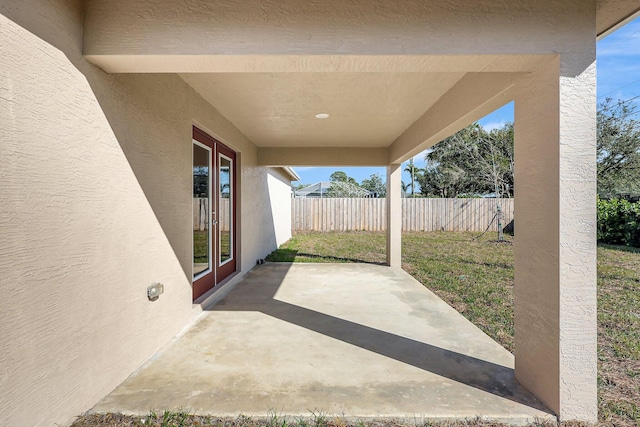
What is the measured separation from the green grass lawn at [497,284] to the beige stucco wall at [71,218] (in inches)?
141

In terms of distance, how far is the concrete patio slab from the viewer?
7.30ft

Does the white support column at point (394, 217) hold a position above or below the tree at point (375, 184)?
below

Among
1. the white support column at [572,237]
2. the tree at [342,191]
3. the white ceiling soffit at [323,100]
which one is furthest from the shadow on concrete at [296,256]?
the tree at [342,191]

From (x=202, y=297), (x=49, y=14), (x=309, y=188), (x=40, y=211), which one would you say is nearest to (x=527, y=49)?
(x=49, y=14)

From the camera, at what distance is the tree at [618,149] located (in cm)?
1506

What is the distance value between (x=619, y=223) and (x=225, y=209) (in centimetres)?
1334

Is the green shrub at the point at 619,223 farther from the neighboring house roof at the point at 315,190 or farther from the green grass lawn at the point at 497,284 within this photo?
the neighboring house roof at the point at 315,190

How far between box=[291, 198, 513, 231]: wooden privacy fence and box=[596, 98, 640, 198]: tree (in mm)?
7422

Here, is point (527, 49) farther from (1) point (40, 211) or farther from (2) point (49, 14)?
(1) point (40, 211)

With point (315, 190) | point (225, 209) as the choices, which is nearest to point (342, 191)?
point (315, 190)

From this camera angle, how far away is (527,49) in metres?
2.14

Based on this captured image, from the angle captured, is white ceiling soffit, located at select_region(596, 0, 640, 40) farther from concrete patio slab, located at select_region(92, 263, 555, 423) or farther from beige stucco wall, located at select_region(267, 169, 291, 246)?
beige stucco wall, located at select_region(267, 169, 291, 246)

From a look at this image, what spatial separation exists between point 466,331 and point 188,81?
4.31 metres

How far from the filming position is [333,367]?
2.77 m
